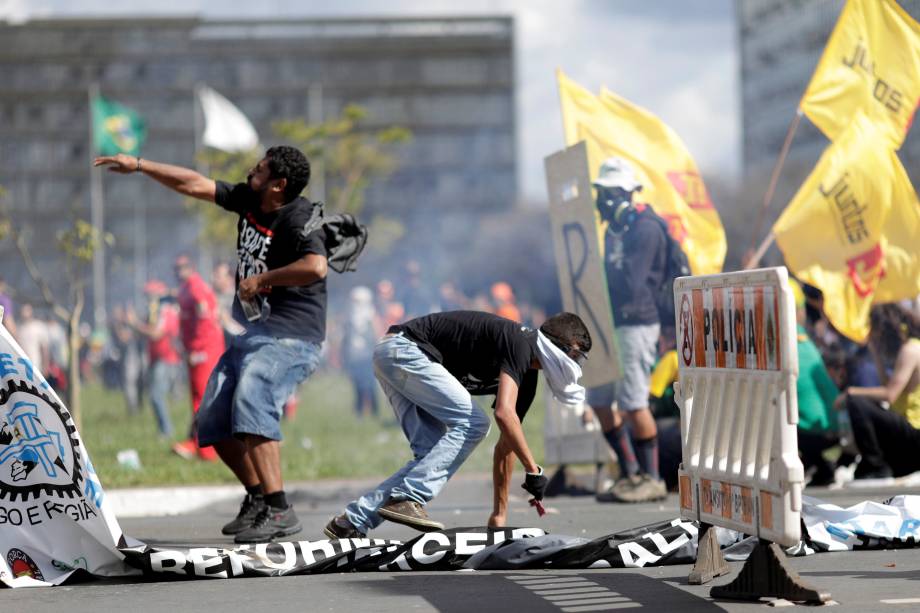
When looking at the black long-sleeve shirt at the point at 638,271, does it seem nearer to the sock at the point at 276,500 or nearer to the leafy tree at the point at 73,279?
the sock at the point at 276,500

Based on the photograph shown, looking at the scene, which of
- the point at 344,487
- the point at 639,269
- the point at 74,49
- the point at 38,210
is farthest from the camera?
the point at 38,210

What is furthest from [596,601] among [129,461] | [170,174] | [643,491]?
[129,461]

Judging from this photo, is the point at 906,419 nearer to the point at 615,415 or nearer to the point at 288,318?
the point at 615,415

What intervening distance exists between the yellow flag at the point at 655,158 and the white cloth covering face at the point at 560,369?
327cm

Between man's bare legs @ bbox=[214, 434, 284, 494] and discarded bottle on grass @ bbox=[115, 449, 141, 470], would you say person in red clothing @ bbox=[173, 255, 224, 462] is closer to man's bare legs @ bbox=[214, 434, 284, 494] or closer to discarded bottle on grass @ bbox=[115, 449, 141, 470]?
discarded bottle on grass @ bbox=[115, 449, 141, 470]


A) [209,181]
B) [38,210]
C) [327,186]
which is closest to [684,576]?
[209,181]

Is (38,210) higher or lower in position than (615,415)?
higher

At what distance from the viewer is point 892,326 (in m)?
9.74

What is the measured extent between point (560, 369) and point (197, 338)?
673cm

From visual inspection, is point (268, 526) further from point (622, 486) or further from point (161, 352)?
point (161, 352)

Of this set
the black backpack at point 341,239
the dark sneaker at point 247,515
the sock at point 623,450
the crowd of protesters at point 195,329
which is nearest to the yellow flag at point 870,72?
the sock at point 623,450

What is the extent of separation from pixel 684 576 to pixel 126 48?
93114 mm

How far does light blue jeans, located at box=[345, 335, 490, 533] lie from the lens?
634 centimetres

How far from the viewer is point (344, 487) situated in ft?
33.4
